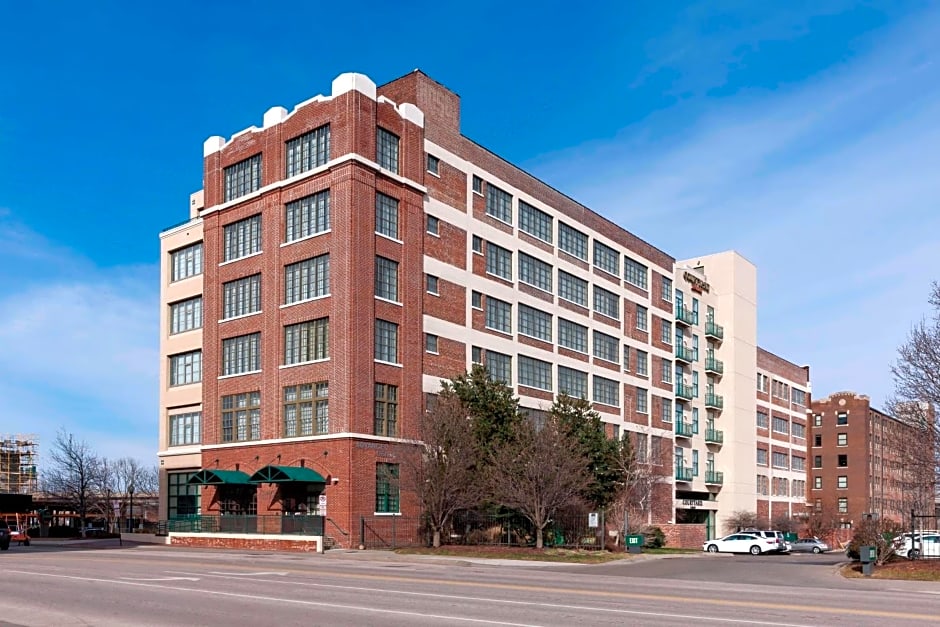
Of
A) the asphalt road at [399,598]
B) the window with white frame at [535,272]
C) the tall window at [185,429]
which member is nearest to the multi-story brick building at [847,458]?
the window with white frame at [535,272]

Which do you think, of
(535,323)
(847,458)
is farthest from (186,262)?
(847,458)

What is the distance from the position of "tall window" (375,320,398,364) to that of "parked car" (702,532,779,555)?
27844 millimetres

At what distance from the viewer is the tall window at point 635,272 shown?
72000mm

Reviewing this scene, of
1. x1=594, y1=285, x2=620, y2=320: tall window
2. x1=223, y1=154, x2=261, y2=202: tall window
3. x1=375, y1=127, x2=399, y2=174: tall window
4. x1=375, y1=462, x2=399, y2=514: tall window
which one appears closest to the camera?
x1=375, y1=462, x2=399, y2=514: tall window

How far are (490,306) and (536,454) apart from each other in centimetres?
1580

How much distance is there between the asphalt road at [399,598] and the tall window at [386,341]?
17477 mm

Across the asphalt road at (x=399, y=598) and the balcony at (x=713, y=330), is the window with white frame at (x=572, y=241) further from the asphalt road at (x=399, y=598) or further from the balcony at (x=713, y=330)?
the asphalt road at (x=399, y=598)

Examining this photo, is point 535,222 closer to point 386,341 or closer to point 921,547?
point 386,341

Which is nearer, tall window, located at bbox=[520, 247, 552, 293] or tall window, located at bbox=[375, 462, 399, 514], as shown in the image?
tall window, located at bbox=[375, 462, 399, 514]

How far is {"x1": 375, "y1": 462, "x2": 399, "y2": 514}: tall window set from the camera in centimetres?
4506

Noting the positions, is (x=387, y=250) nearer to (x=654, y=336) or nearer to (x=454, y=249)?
(x=454, y=249)

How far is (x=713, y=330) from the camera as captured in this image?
85.0 metres

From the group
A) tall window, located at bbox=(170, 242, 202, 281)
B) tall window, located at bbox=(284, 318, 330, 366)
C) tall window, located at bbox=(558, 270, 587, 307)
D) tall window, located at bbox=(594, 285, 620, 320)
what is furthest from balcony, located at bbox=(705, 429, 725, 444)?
tall window, located at bbox=(170, 242, 202, 281)

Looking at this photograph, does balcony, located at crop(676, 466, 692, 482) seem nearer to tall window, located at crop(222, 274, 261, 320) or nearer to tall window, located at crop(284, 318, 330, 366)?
tall window, located at crop(284, 318, 330, 366)
